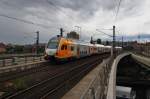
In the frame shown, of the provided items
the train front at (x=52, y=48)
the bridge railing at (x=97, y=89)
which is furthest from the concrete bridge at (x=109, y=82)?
the train front at (x=52, y=48)

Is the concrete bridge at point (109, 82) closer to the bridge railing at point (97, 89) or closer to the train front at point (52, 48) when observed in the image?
the bridge railing at point (97, 89)

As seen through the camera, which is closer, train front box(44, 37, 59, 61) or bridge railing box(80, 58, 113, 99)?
bridge railing box(80, 58, 113, 99)

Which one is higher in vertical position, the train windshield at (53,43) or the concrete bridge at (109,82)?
the train windshield at (53,43)

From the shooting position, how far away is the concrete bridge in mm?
7813

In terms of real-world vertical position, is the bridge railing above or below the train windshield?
below

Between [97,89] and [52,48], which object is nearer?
[97,89]

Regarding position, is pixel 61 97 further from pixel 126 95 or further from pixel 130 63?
pixel 130 63

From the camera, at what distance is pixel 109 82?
39.3 ft

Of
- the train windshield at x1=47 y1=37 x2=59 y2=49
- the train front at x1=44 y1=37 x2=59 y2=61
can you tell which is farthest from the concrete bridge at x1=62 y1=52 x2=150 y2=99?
the train windshield at x1=47 y1=37 x2=59 y2=49

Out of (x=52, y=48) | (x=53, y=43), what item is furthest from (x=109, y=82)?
(x=53, y=43)

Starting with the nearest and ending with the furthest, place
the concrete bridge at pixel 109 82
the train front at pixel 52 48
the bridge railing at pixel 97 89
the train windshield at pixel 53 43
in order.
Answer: the bridge railing at pixel 97 89, the concrete bridge at pixel 109 82, the train front at pixel 52 48, the train windshield at pixel 53 43

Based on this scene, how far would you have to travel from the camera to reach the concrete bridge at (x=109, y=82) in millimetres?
7813

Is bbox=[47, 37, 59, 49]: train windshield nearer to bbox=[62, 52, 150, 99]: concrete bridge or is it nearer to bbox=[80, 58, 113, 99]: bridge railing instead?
bbox=[62, 52, 150, 99]: concrete bridge

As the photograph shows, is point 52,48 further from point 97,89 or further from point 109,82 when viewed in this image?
point 97,89
